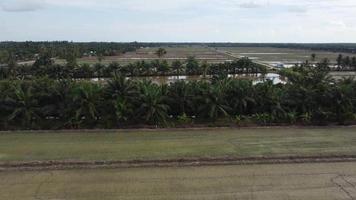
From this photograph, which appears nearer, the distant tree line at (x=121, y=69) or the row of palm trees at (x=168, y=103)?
the row of palm trees at (x=168, y=103)

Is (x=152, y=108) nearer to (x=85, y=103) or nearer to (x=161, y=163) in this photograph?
(x=85, y=103)

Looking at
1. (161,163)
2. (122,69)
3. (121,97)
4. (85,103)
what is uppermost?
(121,97)

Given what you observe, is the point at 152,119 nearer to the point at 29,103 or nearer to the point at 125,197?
the point at 29,103

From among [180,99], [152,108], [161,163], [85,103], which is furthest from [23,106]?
[161,163]

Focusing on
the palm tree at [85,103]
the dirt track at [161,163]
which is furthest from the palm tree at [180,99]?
the dirt track at [161,163]

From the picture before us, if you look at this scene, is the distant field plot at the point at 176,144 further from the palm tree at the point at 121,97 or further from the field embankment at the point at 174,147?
the palm tree at the point at 121,97

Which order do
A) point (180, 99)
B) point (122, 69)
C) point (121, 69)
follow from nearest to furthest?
point (180, 99) → point (121, 69) → point (122, 69)
